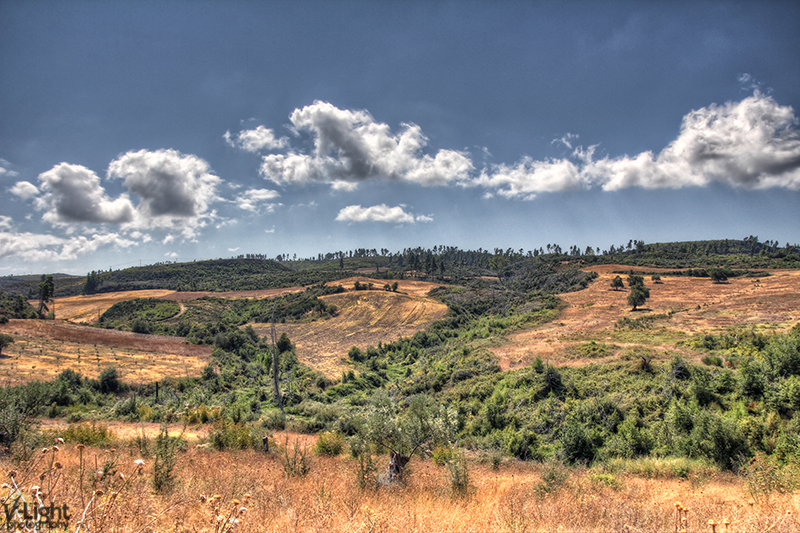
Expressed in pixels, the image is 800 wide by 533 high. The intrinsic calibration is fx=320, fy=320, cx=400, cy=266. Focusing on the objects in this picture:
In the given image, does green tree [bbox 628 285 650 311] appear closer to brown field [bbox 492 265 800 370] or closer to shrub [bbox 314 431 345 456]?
brown field [bbox 492 265 800 370]

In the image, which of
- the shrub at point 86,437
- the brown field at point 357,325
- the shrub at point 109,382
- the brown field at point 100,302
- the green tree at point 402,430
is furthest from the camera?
the brown field at point 100,302

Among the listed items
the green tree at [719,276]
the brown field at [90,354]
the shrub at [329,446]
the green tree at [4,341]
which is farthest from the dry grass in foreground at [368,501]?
the green tree at [719,276]

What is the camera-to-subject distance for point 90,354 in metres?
32.8

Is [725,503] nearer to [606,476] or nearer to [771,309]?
[606,476]

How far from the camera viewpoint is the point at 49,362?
93.4 ft

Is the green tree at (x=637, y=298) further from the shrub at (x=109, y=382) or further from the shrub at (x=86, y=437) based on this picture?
the shrub at (x=109, y=382)

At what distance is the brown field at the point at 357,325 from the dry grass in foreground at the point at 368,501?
2776cm

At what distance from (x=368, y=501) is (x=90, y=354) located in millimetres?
40546

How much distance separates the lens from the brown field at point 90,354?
26.9 m

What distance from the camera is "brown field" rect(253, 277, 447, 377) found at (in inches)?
1768

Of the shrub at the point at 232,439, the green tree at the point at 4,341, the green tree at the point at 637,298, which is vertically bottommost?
the green tree at the point at 4,341

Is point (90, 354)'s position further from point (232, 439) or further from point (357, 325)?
point (357, 325)

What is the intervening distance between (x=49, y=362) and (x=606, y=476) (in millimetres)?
41906

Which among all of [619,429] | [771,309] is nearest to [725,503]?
[619,429]
